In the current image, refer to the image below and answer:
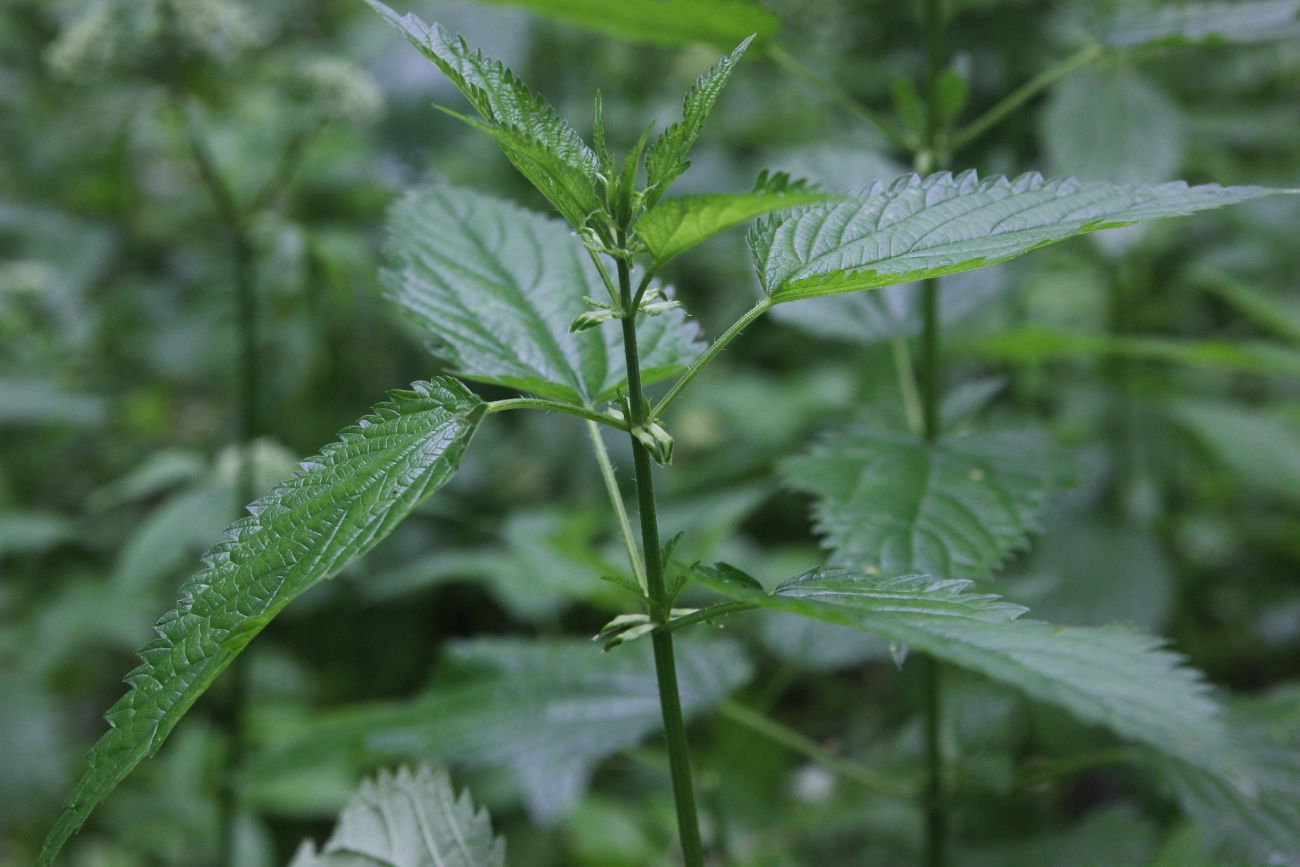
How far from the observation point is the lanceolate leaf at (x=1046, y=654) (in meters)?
0.45

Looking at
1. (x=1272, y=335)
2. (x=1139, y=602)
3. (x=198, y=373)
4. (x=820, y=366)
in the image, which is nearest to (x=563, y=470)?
(x=820, y=366)

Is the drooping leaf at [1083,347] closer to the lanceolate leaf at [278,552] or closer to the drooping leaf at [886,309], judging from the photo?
the drooping leaf at [886,309]

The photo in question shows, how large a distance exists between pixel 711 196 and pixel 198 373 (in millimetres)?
2662

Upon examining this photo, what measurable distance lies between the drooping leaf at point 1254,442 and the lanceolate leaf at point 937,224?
127 centimetres

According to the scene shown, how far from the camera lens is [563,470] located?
102 inches

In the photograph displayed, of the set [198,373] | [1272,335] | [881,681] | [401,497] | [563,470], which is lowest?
[881,681]

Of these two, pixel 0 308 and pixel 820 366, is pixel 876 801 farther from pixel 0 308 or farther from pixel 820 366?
pixel 0 308

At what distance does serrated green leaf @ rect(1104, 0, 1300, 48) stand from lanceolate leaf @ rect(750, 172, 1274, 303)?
517 mm

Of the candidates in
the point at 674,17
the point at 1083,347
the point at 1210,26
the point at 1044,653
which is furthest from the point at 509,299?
the point at 1210,26

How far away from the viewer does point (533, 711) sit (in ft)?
3.55

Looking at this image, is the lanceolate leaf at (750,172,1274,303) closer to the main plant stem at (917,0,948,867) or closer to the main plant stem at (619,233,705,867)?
the main plant stem at (619,233,705,867)

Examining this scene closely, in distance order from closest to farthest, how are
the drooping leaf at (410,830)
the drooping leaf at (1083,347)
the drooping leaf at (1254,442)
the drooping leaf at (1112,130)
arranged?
the drooping leaf at (410,830), the drooping leaf at (1083,347), the drooping leaf at (1112,130), the drooping leaf at (1254,442)

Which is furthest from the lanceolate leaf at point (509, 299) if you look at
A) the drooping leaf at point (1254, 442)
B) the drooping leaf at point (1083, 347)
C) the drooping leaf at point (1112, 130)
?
the drooping leaf at point (1254, 442)

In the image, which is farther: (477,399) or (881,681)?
(881,681)
